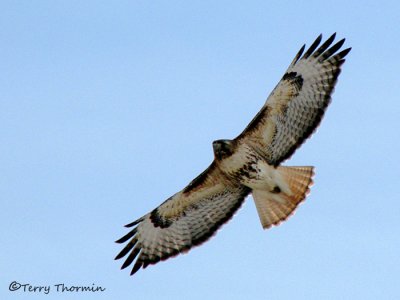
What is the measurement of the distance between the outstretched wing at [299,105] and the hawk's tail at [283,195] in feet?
0.80

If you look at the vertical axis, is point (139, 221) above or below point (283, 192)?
above

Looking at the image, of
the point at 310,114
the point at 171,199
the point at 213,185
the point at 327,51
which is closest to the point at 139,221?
the point at 171,199

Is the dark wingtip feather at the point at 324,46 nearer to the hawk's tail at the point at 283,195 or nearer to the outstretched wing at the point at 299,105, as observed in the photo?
the outstretched wing at the point at 299,105

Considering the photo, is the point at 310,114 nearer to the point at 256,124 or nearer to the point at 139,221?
the point at 256,124

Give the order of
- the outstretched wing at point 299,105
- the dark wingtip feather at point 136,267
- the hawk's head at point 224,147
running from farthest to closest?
the dark wingtip feather at point 136,267 → the outstretched wing at point 299,105 → the hawk's head at point 224,147

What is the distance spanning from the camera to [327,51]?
9352 mm

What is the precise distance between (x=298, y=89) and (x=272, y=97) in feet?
1.27

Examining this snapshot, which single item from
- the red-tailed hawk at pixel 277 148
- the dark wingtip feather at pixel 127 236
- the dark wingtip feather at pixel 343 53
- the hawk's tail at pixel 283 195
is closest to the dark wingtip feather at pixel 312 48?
the red-tailed hawk at pixel 277 148

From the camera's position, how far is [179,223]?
9883mm

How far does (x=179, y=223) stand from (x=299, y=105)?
2.32 metres

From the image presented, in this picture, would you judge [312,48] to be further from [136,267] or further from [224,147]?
[136,267]

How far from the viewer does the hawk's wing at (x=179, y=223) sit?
9.77 meters

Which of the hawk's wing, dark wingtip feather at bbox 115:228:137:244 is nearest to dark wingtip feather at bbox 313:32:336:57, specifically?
the hawk's wing

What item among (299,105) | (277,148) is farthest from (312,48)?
(277,148)
